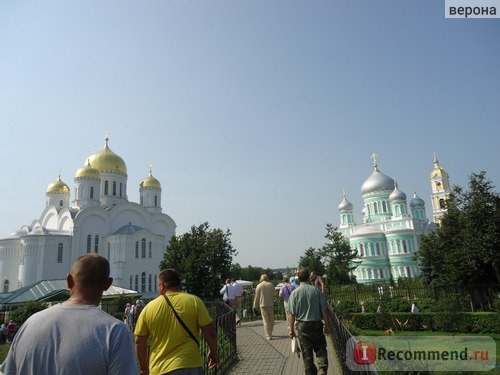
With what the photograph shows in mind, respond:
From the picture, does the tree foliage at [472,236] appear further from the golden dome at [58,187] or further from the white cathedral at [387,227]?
the golden dome at [58,187]

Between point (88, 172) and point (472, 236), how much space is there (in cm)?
3809

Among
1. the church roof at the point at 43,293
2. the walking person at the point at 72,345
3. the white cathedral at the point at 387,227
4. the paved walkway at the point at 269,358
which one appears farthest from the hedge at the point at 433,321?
the white cathedral at the point at 387,227

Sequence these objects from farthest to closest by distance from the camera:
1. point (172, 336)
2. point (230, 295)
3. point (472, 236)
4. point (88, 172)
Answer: point (88, 172)
point (472, 236)
point (230, 295)
point (172, 336)

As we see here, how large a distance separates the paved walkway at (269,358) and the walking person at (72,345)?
5341mm

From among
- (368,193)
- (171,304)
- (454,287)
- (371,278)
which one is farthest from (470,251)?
(368,193)

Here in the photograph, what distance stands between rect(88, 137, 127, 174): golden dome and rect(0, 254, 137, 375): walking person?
146 feet

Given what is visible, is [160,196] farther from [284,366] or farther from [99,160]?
[284,366]

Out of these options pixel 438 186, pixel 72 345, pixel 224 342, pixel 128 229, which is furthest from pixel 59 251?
pixel 438 186

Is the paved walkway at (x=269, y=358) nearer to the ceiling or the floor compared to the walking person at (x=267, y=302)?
nearer to the floor

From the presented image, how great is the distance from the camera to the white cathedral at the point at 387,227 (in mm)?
46625

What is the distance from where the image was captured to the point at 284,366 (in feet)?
23.6

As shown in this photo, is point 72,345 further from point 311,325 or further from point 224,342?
point 224,342

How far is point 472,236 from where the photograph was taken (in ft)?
61.2

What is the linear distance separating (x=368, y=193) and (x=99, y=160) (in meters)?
37.5
